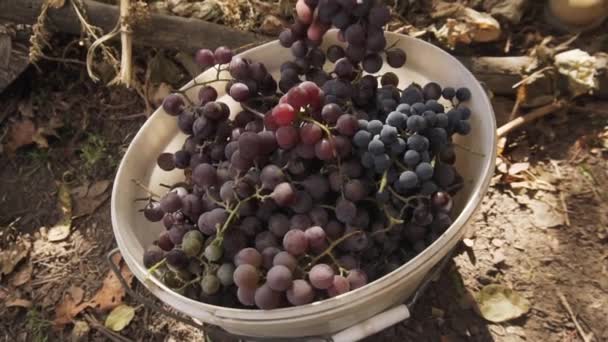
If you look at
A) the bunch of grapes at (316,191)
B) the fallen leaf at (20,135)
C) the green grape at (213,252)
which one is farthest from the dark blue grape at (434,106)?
the fallen leaf at (20,135)

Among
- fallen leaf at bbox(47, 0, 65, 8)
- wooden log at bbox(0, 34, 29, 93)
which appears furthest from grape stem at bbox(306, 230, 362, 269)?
wooden log at bbox(0, 34, 29, 93)

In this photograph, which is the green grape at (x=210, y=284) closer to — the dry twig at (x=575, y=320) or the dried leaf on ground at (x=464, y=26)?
the dry twig at (x=575, y=320)

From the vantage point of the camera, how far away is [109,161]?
5.75 feet

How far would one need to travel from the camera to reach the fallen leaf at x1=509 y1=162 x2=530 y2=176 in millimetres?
1518

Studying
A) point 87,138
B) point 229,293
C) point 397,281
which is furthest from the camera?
point 87,138

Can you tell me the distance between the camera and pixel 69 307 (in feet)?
4.94

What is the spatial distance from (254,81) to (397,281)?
480mm

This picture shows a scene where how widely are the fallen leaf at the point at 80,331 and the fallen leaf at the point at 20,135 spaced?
0.69 m

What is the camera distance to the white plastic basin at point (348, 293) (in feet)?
2.77

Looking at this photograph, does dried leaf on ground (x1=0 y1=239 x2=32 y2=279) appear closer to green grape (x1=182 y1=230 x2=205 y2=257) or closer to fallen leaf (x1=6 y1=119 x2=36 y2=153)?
fallen leaf (x1=6 y1=119 x2=36 y2=153)

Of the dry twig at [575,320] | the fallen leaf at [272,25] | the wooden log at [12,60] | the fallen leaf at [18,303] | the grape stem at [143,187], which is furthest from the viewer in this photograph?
the wooden log at [12,60]

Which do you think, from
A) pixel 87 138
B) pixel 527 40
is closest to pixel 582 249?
pixel 527 40

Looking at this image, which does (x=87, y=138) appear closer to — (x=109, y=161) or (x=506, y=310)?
(x=109, y=161)

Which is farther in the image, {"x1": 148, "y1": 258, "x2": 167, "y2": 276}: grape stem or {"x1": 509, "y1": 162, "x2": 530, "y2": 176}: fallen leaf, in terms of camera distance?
{"x1": 509, "y1": 162, "x2": 530, "y2": 176}: fallen leaf
